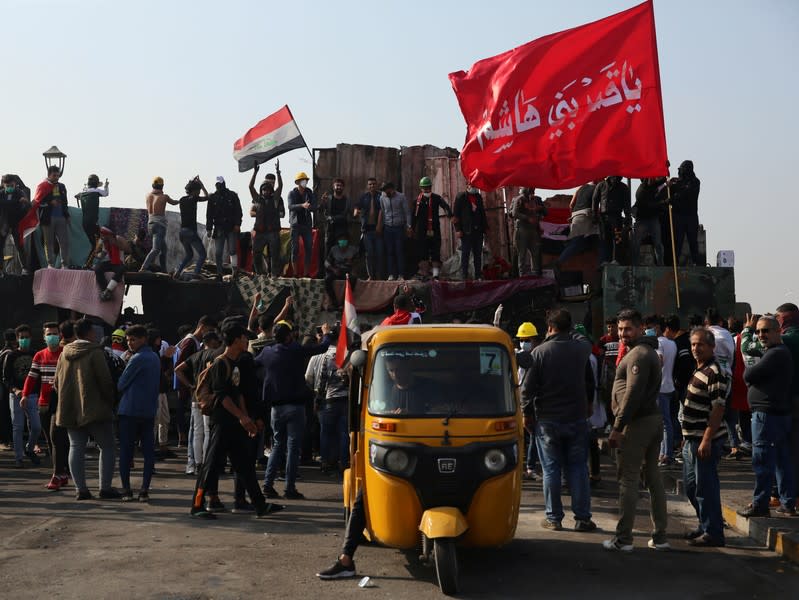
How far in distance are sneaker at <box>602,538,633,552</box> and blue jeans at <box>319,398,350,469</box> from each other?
5360 millimetres

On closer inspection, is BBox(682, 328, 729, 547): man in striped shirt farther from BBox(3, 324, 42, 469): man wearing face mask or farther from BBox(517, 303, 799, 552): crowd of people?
BBox(3, 324, 42, 469): man wearing face mask

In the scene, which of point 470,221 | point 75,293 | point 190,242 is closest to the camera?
point 470,221

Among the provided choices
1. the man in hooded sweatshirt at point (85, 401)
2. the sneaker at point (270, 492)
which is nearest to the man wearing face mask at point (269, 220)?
the man in hooded sweatshirt at point (85, 401)

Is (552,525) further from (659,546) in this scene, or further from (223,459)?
(223,459)

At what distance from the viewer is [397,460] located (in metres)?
8.45

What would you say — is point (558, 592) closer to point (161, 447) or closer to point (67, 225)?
point (161, 447)

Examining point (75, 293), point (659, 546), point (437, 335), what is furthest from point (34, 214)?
point (659, 546)

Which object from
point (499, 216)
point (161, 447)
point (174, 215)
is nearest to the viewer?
point (161, 447)

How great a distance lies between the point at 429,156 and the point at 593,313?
18.5 feet

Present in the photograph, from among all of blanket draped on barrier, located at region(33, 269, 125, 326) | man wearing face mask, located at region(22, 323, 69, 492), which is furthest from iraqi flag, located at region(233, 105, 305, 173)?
man wearing face mask, located at region(22, 323, 69, 492)

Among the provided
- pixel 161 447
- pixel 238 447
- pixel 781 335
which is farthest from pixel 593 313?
pixel 238 447

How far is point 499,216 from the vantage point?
2398 cm

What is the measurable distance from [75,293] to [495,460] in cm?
1483

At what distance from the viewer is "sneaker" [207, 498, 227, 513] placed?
11.6 meters
